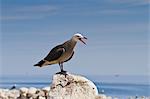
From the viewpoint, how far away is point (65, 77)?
8.39 m

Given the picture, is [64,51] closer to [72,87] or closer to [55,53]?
[55,53]

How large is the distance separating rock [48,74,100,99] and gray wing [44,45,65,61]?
67 centimetres

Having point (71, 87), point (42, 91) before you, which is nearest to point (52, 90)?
point (71, 87)

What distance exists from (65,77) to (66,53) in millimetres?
752

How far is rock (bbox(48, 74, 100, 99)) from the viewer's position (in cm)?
815

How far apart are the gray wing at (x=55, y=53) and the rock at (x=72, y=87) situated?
668 millimetres

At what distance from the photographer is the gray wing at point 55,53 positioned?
9023 mm

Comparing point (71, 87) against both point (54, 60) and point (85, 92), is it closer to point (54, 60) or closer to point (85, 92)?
point (85, 92)

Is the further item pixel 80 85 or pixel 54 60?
pixel 54 60

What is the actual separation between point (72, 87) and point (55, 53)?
0.98m

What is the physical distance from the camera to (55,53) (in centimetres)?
904

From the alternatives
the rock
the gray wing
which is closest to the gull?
the gray wing

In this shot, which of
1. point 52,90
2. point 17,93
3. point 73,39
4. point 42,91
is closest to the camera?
point 52,90

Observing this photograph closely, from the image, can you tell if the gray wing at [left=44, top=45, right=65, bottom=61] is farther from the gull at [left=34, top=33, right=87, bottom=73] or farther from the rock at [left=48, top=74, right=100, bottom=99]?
the rock at [left=48, top=74, right=100, bottom=99]
